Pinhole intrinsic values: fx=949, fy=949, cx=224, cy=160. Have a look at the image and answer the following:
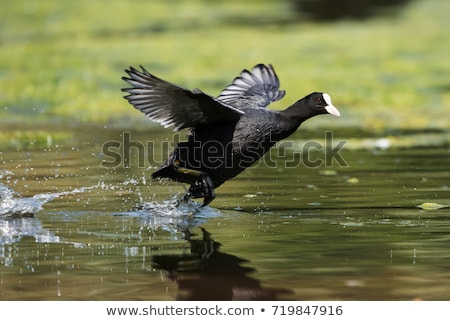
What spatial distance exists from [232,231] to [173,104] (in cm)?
135

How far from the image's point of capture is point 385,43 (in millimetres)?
27594

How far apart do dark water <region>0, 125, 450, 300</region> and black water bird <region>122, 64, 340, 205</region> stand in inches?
14.0

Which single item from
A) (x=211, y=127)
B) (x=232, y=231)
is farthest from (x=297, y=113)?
(x=232, y=231)

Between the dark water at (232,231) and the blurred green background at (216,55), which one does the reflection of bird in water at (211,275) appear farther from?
the blurred green background at (216,55)

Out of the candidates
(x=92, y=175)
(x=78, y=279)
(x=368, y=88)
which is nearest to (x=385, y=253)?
(x=78, y=279)

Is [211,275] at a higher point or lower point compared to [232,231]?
lower

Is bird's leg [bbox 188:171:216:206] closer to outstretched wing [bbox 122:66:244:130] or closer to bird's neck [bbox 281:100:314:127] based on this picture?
outstretched wing [bbox 122:66:244:130]

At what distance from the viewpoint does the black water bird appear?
835 cm

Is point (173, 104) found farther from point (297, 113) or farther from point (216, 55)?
point (216, 55)

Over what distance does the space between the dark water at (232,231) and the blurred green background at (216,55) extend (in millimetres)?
5528

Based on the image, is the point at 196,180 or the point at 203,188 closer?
the point at 203,188

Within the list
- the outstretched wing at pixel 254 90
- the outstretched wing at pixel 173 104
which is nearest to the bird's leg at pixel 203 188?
the outstretched wing at pixel 173 104

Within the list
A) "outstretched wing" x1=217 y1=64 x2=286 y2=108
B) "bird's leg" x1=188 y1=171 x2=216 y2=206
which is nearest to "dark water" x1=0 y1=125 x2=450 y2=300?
"bird's leg" x1=188 y1=171 x2=216 y2=206

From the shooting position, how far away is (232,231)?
779 centimetres
